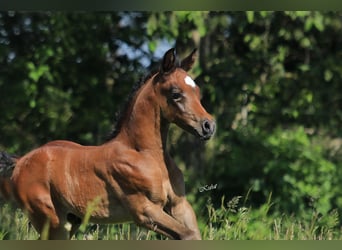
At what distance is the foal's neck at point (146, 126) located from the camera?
8.97ft

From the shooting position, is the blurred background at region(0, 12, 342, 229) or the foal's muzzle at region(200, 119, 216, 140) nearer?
the foal's muzzle at region(200, 119, 216, 140)

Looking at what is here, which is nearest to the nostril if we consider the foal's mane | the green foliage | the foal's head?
the foal's head

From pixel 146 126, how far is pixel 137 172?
0.68 feet

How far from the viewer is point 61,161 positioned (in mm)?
2867

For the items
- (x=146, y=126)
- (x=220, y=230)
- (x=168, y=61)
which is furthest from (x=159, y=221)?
(x=220, y=230)

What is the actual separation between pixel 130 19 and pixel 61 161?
17.2 feet

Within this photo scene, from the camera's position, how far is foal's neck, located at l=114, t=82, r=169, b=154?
2734 millimetres

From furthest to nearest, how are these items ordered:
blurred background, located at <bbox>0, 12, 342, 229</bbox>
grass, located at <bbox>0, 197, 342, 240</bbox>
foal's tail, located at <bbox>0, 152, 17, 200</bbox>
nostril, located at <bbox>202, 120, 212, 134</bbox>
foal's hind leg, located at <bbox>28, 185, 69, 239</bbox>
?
blurred background, located at <bbox>0, 12, 342, 229</bbox> < grass, located at <bbox>0, 197, 342, 240</bbox> < foal's tail, located at <bbox>0, 152, 17, 200</bbox> < foal's hind leg, located at <bbox>28, 185, 69, 239</bbox> < nostril, located at <bbox>202, 120, 212, 134</bbox>

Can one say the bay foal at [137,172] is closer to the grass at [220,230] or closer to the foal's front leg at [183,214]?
the foal's front leg at [183,214]

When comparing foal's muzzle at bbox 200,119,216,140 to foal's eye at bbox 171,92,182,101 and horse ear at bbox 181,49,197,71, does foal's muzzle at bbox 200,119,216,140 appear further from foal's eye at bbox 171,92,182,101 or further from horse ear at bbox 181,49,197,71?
horse ear at bbox 181,49,197,71

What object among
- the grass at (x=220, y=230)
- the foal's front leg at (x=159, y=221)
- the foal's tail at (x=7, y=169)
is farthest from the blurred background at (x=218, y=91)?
the foal's front leg at (x=159, y=221)
